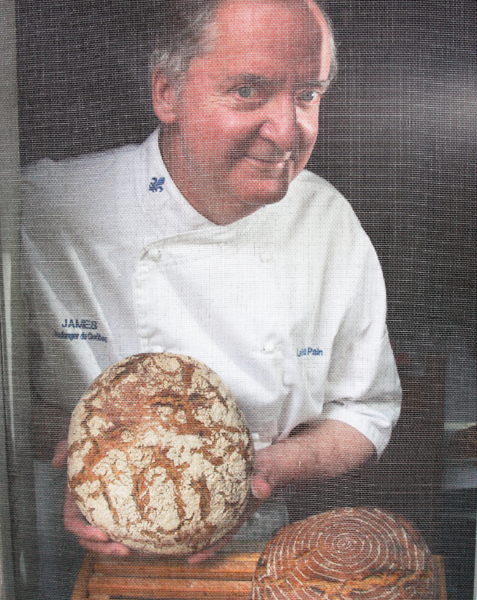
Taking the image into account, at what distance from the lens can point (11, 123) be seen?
37.5 inches

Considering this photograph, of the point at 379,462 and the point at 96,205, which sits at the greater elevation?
the point at 96,205

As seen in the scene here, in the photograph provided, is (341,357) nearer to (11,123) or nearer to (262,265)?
(262,265)

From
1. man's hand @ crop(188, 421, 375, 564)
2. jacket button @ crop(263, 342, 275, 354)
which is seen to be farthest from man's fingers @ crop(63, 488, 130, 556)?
jacket button @ crop(263, 342, 275, 354)

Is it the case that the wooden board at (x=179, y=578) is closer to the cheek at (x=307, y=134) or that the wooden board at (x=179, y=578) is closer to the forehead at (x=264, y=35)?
the cheek at (x=307, y=134)

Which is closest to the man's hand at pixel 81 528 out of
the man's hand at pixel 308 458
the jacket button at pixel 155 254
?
the man's hand at pixel 308 458

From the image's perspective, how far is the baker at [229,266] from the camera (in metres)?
0.89

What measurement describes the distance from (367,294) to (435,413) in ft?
0.87

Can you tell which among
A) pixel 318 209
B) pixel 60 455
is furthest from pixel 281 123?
pixel 60 455

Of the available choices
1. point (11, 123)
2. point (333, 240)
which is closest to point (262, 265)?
point (333, 240)

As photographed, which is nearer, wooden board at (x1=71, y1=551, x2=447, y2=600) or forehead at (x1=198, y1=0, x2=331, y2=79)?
forehead at (x1=198, y1=0, x2=331, y2=79)

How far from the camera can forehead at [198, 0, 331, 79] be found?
85 centimetres

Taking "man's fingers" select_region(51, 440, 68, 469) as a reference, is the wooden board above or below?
below

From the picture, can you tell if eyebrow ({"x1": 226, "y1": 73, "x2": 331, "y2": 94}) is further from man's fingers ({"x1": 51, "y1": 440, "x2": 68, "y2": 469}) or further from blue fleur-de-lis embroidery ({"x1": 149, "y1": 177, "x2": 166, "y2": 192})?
man's fingers ({"x1": 51, "y1": 440, "x2": 68, "y2": 469})

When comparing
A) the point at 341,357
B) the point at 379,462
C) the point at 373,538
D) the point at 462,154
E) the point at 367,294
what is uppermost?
the point at 462,154
